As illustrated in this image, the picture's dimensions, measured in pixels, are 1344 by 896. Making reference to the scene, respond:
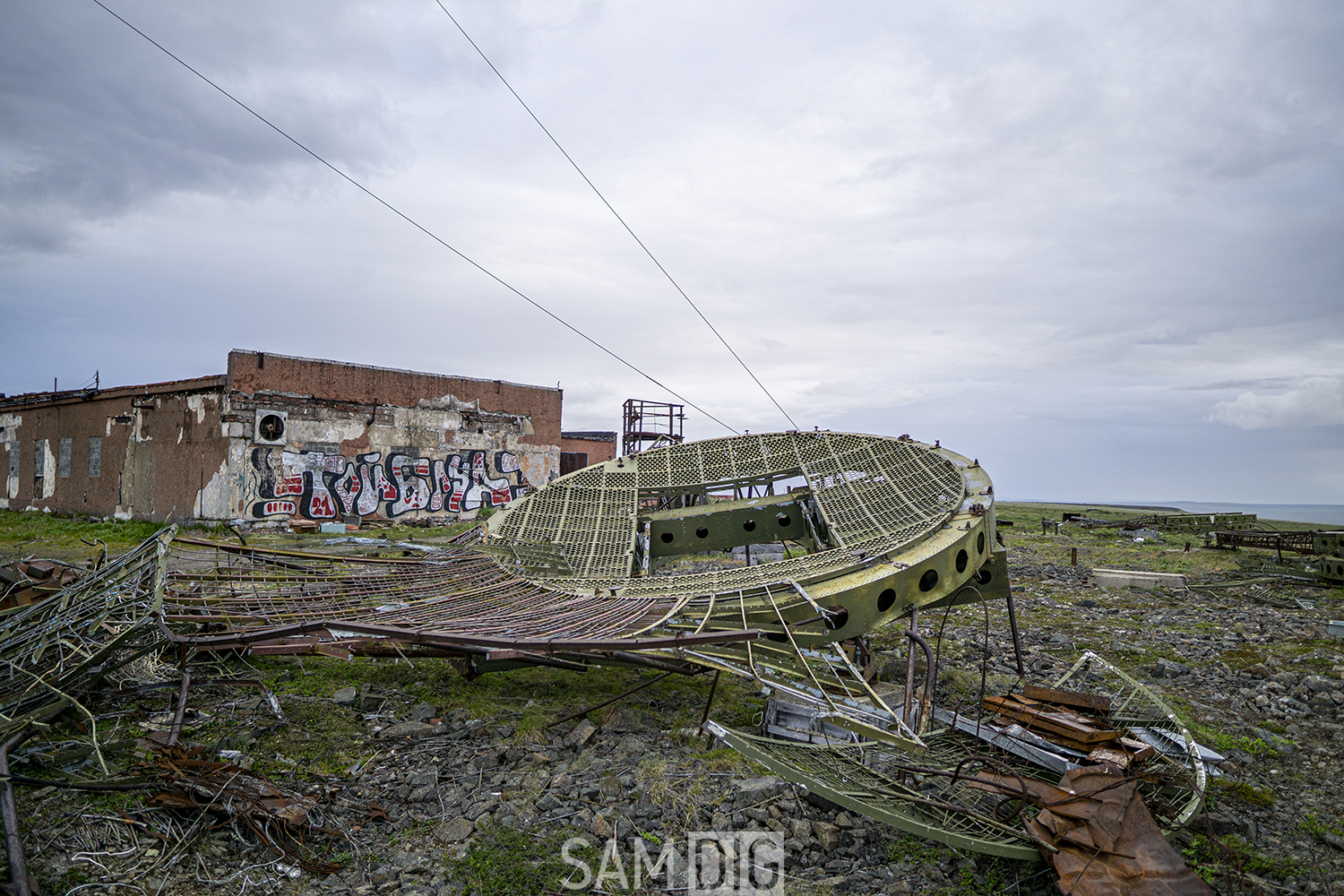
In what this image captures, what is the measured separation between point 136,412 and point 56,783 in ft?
56.0

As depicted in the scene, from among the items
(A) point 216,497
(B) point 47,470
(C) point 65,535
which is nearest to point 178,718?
(A) point 216,497

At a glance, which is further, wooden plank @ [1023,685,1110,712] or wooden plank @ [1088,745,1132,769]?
wooden plank @ [1023,685,1110,712]

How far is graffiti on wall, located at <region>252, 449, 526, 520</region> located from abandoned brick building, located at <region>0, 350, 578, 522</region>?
29 mm

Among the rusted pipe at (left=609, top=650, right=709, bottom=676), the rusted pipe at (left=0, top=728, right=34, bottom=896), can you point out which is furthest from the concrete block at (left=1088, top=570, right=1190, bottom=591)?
the rusted pipe at (left=0, top=728, right=34, bottom=896)

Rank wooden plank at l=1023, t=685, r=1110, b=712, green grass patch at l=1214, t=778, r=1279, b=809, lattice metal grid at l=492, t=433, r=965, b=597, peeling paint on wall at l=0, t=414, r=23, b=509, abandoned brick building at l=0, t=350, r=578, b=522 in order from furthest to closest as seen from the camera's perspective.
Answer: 1. peeling paint on wall at l=0, t=414, r=23, b=509
2. abandoned brick building at l=0, t=350, r=578, b=522
3. lattice metal grid at l=492, t=433, r=965, b=597
4. wooden plank at l=1023, t=685, r=1110, b=712
5. green grass patch at l=1214, t=778, r=1279, b=809

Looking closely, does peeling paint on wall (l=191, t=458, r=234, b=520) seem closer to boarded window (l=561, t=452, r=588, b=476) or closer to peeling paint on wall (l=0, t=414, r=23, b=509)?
peeling paint on wall (l=0, t=414, r=23, b=509)

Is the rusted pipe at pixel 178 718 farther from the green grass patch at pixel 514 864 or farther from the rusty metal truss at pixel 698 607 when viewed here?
the green grass patch at pixel 514 864

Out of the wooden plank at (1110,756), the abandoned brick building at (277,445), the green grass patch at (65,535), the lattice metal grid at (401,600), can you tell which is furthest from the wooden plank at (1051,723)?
the abandoned brick building at (277,445)

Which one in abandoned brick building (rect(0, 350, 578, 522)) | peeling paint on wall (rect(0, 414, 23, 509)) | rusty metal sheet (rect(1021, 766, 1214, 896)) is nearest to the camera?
rusty metal sheet (rect(1021, 766, 1214, 896))

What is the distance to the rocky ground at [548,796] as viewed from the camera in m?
3.69

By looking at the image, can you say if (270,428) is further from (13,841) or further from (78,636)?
(13,841)

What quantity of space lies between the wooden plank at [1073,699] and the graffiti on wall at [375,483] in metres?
16.1

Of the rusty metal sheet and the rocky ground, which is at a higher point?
the rusty metal sheet

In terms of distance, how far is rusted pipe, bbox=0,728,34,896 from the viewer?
308 cm
